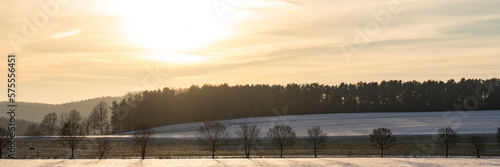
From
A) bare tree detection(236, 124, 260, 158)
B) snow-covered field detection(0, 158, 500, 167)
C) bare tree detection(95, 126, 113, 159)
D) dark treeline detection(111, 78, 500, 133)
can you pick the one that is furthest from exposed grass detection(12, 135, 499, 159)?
dark treeline detection(111, 78, 500, 133)

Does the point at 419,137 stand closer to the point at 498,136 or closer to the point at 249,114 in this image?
the point at 498,136

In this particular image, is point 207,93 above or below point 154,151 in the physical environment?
above

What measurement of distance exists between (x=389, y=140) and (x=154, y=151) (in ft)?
117

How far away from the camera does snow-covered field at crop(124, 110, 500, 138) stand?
101m

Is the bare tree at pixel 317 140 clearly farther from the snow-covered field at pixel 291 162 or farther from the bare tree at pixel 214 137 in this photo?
the bare tree at pixel 214 137

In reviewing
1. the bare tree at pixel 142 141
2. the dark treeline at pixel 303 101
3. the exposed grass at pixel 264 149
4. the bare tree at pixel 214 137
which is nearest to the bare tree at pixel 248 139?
the exposed grass at pixel 264 149

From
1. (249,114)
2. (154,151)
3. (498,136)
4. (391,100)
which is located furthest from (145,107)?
(498,136)

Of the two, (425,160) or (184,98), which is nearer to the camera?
(425,160)

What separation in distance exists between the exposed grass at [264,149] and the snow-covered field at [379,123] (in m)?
10.3

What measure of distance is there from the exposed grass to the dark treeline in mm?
59858

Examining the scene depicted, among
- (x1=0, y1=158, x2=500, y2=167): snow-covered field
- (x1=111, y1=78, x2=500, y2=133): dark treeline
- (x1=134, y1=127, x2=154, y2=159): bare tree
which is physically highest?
(x1=111, y1=78, x2=500, y2=133): dark treeline

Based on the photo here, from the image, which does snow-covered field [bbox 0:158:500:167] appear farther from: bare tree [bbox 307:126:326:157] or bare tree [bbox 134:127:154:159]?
bare tree [bbox 307:126:326:157]

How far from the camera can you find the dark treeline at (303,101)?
152375 millimetres

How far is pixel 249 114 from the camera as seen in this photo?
152875mm
